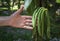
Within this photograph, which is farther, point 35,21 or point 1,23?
point 1,23

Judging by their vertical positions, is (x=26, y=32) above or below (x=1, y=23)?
below

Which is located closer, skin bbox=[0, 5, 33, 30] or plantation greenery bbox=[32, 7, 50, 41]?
plantation greenery bbox=[32, 7, 50, 41]

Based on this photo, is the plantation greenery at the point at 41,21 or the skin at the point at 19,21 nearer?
the plantation greenery at the point at 41,21

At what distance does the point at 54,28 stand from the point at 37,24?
257 cm

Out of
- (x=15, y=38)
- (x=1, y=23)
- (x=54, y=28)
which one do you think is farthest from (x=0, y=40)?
(x=1, y=23)

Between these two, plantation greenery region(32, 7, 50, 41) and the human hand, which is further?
the human hand

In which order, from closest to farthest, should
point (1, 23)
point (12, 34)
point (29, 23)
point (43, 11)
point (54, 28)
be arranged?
point (43, 11) < point (29, 23) < point (1, 23) < point (12, 34) < point (54, 28)

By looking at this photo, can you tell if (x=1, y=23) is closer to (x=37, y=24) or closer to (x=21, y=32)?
(x=37, y=24)

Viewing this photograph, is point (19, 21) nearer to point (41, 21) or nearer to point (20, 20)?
point (20, 20)

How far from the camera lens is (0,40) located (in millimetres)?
3094

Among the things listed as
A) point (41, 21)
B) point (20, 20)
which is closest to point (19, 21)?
point (20, 20)

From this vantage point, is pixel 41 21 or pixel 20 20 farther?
pixel 20 20

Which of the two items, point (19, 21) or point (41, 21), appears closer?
point (41, 21)

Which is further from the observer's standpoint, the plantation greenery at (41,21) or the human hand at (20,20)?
the human hand at (20,20)
